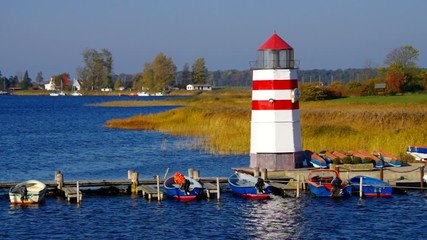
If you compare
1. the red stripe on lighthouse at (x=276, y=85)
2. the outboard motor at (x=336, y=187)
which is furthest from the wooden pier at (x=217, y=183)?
the red stripe on lighthouse at (x=276, y=85)

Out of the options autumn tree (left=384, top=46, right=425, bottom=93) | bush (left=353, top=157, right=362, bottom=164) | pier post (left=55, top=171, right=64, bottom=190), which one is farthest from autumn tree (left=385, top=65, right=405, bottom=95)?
pier post (left=55, top=171, right=64, bottom=190)

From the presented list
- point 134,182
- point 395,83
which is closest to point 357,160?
point 134,182

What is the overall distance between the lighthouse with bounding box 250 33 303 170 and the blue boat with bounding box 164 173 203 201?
4.25 meters

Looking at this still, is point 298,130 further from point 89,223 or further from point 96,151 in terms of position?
point 96,151

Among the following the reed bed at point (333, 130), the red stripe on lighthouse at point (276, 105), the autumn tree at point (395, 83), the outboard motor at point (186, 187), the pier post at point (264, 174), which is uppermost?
the autumn tree at point (395, 83)

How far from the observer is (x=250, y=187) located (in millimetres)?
34562

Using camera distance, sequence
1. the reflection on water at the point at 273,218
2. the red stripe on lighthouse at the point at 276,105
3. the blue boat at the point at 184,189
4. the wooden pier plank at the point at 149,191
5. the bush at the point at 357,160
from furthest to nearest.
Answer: the bush at the point at 357,160, the red stripe on lighthouse at the point at 276,105, the wooden pier plank at the point at 149,191, the blue boat at the point at 184,189, the reflection on water at the point at 273,218

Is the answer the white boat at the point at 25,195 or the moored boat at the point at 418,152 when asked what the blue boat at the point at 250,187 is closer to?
the white boat at the point at 25,195

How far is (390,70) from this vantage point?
11919 cm

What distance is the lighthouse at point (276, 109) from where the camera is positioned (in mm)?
37156

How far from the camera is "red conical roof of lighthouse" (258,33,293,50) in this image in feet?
124

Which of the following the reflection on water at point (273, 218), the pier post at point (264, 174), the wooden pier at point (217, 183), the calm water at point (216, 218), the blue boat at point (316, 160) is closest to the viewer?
the calm water at point (216, 218)

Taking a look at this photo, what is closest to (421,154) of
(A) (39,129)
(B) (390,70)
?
(A) (39,129)

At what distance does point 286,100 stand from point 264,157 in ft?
9.22
